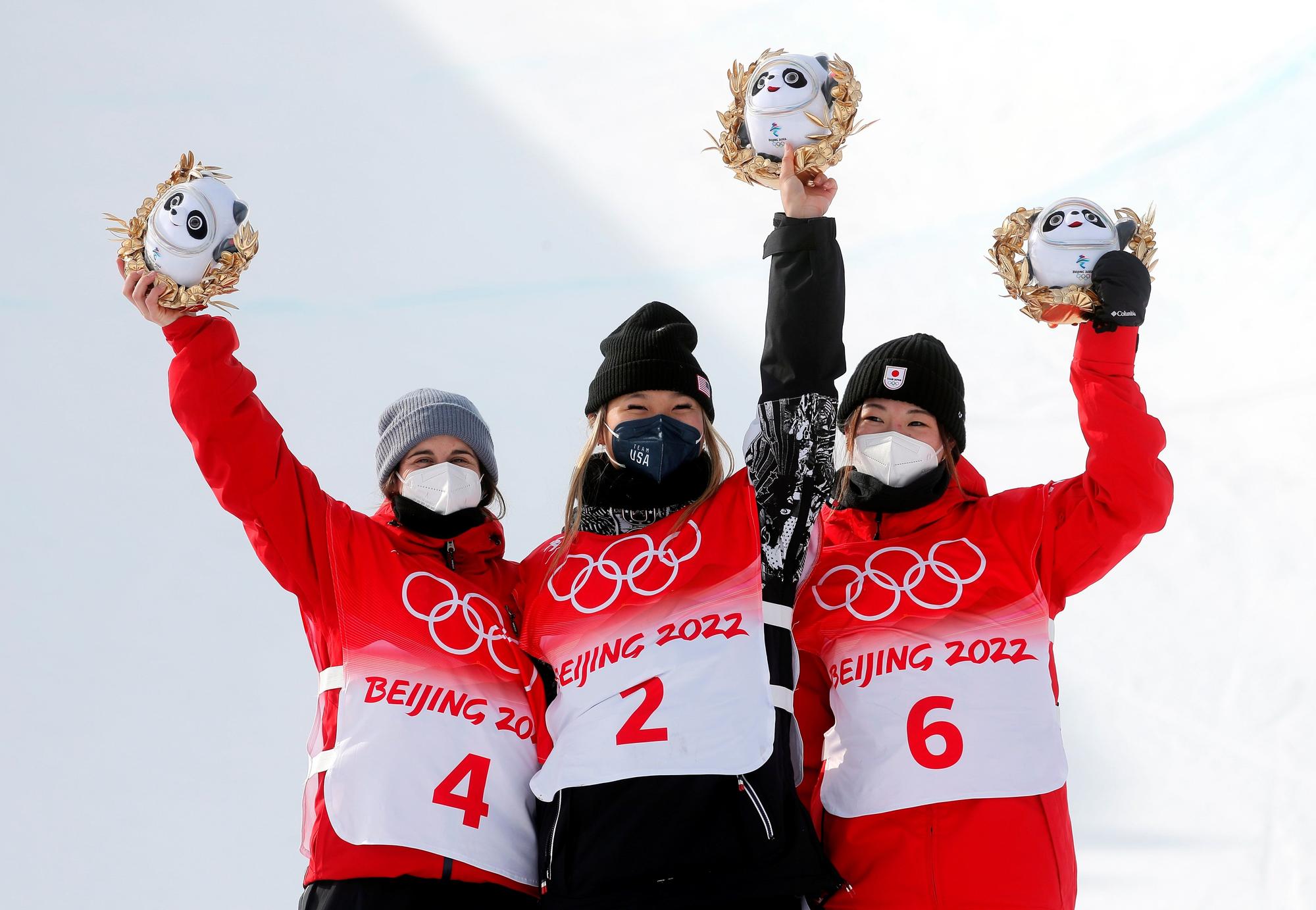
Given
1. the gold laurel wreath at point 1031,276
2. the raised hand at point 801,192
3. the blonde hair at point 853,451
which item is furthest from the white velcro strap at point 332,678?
the gold laurel wreath at point 1031,276

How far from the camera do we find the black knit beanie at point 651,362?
327 cm

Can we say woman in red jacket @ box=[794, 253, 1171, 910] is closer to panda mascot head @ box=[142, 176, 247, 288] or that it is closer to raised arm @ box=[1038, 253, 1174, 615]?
raised arm @ box=[1038, 253, 1174, 615]

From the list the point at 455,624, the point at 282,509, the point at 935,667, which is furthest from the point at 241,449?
the point at 935,667

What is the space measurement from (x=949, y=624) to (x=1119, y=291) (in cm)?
83

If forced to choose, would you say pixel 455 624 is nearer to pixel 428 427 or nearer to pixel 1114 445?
pixel 428 427

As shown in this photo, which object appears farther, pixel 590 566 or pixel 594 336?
pixel 594 336

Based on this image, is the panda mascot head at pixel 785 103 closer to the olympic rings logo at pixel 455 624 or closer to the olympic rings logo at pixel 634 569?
the olympic rings logo at pixel 634 569

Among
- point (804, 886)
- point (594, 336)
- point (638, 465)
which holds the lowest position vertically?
point (804, 886)

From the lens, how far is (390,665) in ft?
10.5

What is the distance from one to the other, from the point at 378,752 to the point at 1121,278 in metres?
1.95

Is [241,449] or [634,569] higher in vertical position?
[241,449]

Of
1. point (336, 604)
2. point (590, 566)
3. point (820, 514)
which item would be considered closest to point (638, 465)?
point (590, 566)

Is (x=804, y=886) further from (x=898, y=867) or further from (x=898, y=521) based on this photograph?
(x=898, y=521)

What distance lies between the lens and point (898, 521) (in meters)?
3.37
